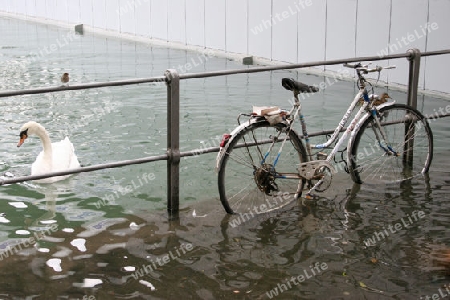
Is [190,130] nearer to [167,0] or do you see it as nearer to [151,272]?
Result: [151,272]

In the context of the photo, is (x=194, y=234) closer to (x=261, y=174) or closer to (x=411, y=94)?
(x=261, y=174)

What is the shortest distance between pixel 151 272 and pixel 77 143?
14.0ft

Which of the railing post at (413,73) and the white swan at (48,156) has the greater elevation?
the railing post at (413,73)

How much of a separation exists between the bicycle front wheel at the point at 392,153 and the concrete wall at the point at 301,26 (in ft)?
14.3

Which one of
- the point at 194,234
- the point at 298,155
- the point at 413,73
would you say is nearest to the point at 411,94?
the point at 413,73

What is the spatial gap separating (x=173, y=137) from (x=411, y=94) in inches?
109

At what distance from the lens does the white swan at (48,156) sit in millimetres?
7113

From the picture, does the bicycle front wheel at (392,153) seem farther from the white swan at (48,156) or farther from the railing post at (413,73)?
the white swan at (48,156)

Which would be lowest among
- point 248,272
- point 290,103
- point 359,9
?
point 248,272

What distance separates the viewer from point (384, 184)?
21.7 feet

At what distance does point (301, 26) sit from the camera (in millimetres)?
14102

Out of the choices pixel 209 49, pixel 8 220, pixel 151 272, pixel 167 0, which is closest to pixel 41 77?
pixel 209 49

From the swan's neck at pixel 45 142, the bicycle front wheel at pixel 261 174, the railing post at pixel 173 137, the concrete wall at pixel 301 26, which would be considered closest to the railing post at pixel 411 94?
the bicycle front wheel at pixel 261 174

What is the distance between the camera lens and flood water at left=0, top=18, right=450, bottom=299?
14.8 feet
